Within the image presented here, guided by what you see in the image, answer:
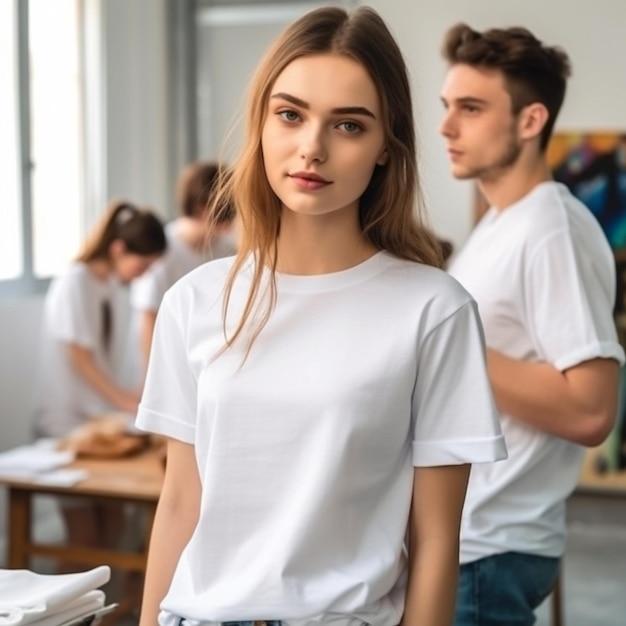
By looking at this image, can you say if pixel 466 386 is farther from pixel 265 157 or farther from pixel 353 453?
pixel 265 157

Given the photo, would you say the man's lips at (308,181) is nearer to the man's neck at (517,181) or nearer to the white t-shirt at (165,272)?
the man's neck at (517,181)

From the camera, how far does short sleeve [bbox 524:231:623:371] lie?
1.84 m

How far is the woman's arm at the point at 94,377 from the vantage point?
4.34 metres

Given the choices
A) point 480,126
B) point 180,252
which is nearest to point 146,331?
point 180,252

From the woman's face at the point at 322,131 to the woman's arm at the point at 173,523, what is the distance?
371 mm

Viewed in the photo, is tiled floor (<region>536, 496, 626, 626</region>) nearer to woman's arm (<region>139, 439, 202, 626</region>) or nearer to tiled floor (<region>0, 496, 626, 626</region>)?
tiled floor (<region>0, 496, 626, 626</region>)

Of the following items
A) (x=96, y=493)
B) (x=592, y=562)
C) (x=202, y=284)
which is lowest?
(x=592, y=562)

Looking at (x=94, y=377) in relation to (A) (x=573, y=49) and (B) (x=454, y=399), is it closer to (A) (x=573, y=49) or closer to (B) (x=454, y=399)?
(A) (x=573, y=49)

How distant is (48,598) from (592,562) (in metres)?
3.87

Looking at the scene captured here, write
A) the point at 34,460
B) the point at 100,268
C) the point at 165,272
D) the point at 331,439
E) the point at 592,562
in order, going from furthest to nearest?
the point at 592,562
the point at 165,272
the point at 100,268
the point at 34,460
the point at 331,439

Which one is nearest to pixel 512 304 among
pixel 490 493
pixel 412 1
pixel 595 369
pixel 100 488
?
pixel 595 369

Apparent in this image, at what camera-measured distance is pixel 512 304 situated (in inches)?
74.7

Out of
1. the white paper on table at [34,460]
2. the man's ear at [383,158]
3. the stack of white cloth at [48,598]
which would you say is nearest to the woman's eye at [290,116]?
the man's ear at [383,158]

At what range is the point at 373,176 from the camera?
1.42 metres
